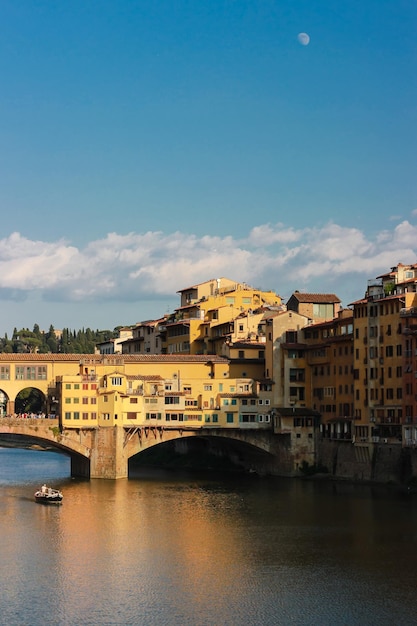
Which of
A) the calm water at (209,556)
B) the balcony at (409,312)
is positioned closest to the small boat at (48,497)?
the calm water at (209,556)

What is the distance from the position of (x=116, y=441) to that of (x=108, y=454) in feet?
4.63

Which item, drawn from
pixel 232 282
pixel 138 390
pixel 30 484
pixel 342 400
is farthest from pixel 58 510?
pixel 232 282

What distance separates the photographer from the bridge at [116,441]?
97.3 meters

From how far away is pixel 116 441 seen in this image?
97.4 metres

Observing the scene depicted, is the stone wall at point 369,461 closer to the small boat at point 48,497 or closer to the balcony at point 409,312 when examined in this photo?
the balcony at point 409,312

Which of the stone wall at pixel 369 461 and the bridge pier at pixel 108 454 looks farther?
the bridge pier at pixel 108 454

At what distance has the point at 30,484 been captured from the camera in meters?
94.8

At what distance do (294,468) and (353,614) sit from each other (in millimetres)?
51616

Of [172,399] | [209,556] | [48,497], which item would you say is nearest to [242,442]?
[172,399]

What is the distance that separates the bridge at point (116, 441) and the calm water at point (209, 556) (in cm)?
570

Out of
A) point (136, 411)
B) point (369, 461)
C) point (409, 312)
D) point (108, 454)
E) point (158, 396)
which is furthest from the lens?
point (158, 396)

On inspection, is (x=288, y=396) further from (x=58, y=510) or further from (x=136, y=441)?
(x=58, y=510)

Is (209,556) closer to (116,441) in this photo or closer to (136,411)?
(116,441)

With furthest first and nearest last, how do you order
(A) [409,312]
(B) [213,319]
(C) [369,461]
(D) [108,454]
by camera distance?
(B) [213,319], (D) [108,454], (C) [369,461], (A) [409,312]
